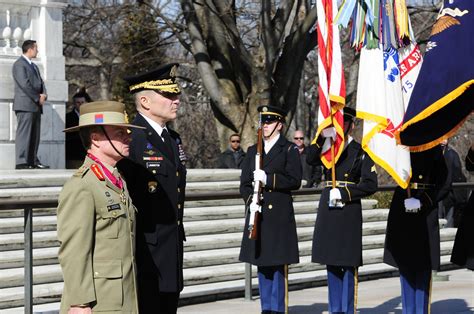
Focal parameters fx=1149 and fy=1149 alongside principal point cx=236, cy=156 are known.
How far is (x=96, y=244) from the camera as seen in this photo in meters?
6.07

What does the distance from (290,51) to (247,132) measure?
71.1 inches

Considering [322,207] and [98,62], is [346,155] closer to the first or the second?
[322,207]

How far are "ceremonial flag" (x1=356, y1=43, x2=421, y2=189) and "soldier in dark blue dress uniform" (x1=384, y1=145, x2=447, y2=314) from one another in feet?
0.98

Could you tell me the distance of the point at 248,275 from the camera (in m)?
12.0

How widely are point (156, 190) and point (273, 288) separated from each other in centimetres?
362

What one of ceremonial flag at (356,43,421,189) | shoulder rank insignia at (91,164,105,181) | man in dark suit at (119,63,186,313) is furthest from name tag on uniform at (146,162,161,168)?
ceremonial flag at (356,43,421,189)

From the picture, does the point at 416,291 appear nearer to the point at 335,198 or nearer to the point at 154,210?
the point at 335,198

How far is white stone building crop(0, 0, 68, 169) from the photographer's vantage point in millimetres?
17188

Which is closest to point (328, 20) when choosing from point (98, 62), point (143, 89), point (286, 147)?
point (286, 147)

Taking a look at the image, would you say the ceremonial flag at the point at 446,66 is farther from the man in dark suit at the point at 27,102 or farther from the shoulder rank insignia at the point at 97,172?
the man in dark suit at the point at 27,102

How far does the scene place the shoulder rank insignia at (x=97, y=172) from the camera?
20.2 feet

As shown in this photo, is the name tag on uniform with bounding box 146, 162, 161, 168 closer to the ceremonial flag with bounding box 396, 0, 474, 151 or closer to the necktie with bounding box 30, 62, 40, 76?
the ceremonial flag with bounding box 396, 0, 474, 151

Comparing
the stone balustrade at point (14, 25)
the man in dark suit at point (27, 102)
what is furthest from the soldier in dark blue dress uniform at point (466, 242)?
the stone balustrade at point (14, 25)

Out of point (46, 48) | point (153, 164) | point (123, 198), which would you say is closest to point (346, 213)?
point (153, 164)
